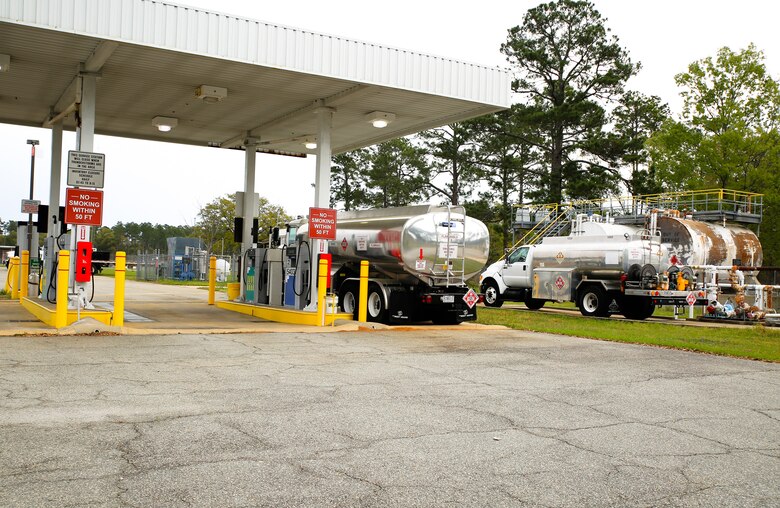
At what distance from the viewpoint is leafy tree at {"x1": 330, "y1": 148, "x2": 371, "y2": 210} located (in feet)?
196

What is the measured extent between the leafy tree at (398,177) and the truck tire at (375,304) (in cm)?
3948

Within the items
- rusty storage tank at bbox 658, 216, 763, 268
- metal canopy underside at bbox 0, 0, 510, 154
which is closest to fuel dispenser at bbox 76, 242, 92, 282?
metal canopy underside at bbox 0, 0, 510, 154

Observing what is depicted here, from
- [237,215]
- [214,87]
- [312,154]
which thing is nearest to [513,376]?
[214,87]

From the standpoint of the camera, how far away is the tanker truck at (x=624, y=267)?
22.9 m

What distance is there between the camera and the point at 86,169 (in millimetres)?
13891

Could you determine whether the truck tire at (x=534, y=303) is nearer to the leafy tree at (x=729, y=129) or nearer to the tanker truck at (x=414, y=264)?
the tanker truck at (x=414, y=264)

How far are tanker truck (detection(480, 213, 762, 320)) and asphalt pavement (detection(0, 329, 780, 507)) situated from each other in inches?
456

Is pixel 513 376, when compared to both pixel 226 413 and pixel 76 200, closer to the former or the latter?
pixel 226 413

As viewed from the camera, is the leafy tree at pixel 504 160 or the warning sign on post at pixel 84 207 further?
the leafy tree at pixel 504 160

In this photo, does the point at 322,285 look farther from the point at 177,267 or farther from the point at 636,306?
the point at 177,267

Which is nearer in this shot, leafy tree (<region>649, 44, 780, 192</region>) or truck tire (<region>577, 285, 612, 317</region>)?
truck tire (<region>577, 285, 612, 317</region>)

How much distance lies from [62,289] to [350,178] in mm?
47856

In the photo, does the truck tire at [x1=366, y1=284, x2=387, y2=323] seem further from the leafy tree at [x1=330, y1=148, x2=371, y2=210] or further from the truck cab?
the leafy tree at [x1=330, y1=148, x2=371, y2=210]

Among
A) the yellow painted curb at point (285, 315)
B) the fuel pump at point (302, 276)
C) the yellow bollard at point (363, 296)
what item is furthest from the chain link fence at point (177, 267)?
the yellow bollard at point (363, 296)
